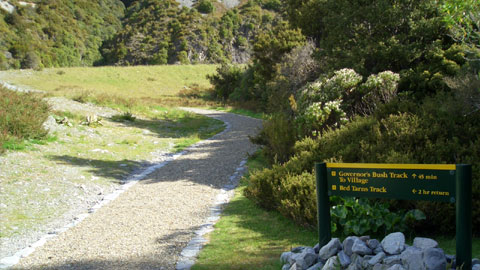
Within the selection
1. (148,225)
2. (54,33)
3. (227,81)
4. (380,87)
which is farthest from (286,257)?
(54,33)

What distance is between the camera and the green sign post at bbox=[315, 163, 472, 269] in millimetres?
3391

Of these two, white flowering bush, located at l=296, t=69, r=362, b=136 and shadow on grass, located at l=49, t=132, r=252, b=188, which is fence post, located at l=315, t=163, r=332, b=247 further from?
shadow on grass, located at l=49, t=132, r=252, b=188

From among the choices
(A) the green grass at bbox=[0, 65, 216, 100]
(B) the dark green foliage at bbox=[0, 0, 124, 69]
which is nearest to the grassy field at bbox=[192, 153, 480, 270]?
(A) the green grass at bbox=[0, 65, 216, 100]

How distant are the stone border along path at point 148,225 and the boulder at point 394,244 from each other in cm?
218

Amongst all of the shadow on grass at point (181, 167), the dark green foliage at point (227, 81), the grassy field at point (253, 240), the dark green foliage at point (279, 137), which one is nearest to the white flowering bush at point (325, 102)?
the dark green foliage at point (279, 137)

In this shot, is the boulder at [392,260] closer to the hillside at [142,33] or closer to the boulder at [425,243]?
the boulder at [425,243]

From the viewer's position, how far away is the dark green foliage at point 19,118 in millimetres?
11445

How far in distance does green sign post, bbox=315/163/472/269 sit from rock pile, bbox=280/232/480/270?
23 centimetres

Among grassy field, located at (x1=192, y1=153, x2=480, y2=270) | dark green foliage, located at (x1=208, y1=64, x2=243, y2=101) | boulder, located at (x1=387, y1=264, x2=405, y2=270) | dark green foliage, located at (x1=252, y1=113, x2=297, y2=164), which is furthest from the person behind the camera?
dark green foliage, located at (x1=208, y1=64, x2=243, y2=101)

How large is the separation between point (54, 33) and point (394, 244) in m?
77.1

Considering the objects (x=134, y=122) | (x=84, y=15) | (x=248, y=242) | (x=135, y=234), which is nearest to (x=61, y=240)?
(x=135, y=234)

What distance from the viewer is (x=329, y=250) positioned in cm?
408

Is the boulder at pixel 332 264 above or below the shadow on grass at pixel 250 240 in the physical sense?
above

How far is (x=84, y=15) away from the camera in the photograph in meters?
84.1
